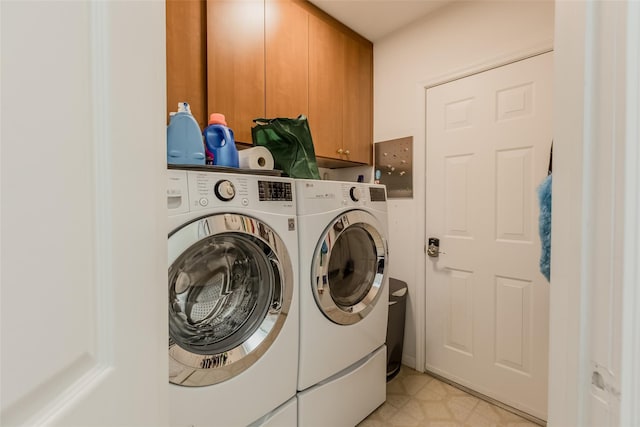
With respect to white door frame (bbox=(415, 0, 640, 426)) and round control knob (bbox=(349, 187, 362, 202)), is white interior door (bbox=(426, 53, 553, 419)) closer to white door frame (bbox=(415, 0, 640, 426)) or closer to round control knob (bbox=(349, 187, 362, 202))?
round control knob (bbox=(349, 187, 362, 202))

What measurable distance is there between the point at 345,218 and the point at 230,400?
0.81 m

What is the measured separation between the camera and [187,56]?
129cm

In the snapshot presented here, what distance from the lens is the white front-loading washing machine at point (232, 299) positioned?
834mm

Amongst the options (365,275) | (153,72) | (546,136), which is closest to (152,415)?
(153,72)

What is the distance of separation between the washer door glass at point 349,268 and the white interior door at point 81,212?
0.81 metres

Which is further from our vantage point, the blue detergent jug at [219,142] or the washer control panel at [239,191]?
A: the blue detergent jug at [219,142]

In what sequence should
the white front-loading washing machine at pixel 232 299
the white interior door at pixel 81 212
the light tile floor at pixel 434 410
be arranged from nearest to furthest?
1. the white interior door at pixel 81 212
2. the white front-loading washing machine at pixel 232 299
3. the light tile floor at pixel 434 410

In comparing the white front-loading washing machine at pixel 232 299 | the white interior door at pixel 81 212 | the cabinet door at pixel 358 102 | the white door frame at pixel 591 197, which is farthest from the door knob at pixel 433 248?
the white interior door at pixel 81 212

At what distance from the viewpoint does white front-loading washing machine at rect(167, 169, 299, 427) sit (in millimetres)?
834

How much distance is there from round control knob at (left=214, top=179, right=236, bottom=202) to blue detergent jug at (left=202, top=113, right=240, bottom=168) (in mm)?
320

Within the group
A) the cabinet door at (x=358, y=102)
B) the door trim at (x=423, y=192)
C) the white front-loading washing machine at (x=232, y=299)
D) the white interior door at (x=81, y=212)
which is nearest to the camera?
the white interior door at (x=81, y=212)

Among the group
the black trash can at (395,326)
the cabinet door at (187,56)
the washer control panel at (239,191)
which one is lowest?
the black trash can at (395,326)

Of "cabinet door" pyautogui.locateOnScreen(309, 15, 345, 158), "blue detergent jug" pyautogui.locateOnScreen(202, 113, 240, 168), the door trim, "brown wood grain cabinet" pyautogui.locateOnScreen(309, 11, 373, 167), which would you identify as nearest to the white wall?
the door trim

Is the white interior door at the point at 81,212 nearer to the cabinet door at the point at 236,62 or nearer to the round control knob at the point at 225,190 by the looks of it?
the round control knob at the point at 225,190
